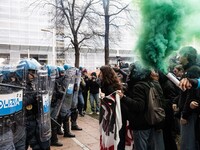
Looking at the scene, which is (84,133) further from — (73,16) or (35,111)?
(73,16)

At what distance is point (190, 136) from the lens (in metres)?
3.76

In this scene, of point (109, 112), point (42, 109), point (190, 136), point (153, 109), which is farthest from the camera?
point (109, 112)

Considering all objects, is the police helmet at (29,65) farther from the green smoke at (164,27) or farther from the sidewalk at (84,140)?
the sidewalk at (84,140)

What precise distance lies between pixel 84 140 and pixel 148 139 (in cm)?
323

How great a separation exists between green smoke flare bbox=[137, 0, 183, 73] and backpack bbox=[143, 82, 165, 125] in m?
1.42

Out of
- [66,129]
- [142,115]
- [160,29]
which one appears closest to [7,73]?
[142,115]

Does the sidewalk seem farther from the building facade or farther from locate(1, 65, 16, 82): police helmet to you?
the building facade

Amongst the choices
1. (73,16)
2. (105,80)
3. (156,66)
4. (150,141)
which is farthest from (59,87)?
(73,16)

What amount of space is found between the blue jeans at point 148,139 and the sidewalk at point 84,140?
8.02ft

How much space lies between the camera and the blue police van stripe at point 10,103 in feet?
9.39

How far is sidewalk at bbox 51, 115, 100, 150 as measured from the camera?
20.3ft

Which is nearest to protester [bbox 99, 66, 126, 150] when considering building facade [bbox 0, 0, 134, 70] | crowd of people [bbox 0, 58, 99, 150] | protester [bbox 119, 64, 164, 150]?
protester [bbox 119, 64, 164, 150]

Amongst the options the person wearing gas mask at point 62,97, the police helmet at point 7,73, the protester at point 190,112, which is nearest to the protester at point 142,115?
the protester at point 190,112

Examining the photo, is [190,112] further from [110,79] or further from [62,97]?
[62,97]
